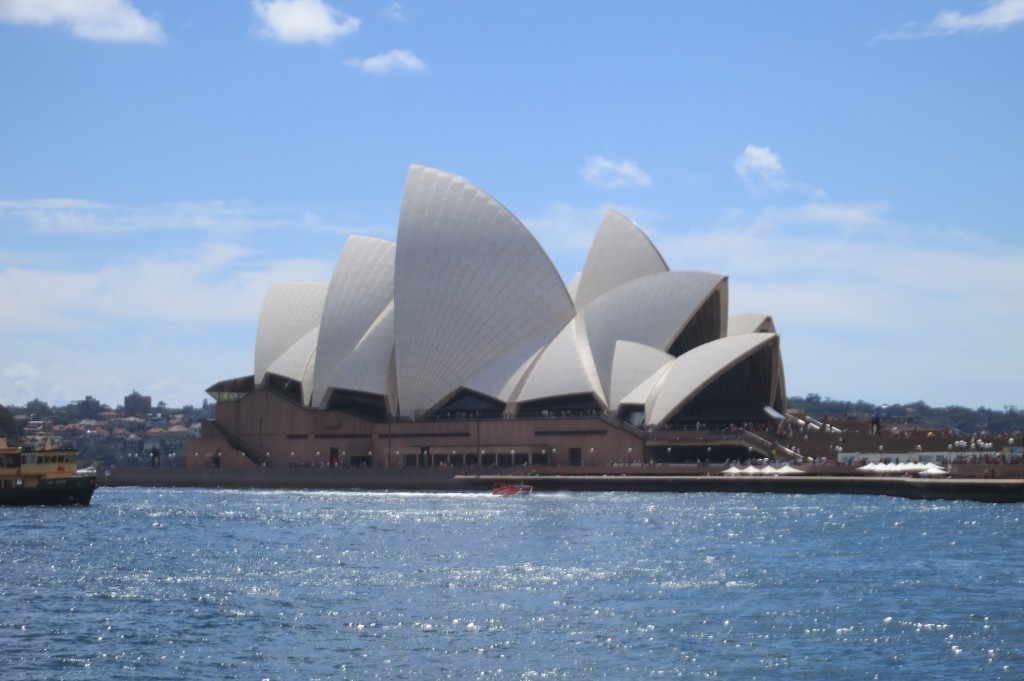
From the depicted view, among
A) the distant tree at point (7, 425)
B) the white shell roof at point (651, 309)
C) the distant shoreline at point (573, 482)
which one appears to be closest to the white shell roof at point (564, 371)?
the white shell roof at point (651, 309)

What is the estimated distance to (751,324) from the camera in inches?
3009

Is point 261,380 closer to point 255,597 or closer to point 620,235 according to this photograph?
point 620,235

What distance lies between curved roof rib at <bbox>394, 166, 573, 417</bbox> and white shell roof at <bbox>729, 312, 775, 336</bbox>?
8702 millimetres

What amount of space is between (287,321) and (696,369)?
84.7ft

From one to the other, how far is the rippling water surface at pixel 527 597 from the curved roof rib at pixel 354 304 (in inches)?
1204

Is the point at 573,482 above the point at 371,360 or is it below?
below

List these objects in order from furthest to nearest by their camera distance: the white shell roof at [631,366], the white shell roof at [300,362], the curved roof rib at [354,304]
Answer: the white shell roof at [300,362] < the curved roof rib at [354,304] < the white shell roof at [631,366]

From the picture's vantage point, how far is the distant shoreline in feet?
180

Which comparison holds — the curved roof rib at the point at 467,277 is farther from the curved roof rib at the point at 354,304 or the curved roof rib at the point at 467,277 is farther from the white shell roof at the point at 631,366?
the white shell roof at the point at 631,366

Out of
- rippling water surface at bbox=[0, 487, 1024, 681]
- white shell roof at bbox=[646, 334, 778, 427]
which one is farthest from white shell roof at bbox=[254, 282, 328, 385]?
rippling water surface at bbox=[0, 487, 1024, 681]

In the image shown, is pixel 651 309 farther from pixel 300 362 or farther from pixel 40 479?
pixel 40 479

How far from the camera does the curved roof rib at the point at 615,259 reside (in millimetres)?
76000

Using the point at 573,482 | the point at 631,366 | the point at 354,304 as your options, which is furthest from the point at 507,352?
the point at 573,482

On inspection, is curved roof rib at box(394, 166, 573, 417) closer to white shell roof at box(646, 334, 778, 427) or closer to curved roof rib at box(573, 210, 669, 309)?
curved roof rib at box(573, 210, 669, 309)
